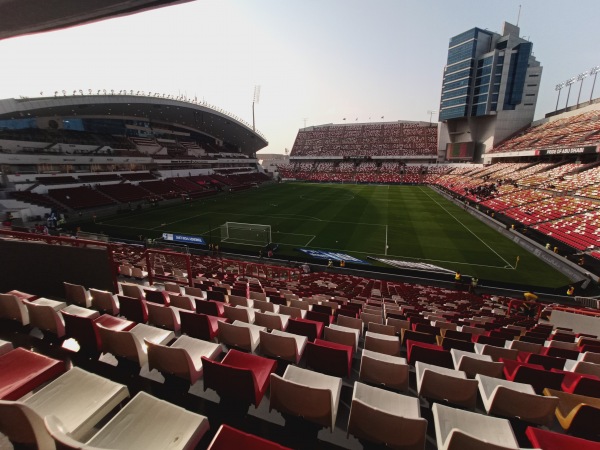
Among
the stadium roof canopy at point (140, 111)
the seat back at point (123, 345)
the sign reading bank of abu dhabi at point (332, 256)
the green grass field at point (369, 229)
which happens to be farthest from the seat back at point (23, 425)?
the stadium roof canopy at point (140, 111)

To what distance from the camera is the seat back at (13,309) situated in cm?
501

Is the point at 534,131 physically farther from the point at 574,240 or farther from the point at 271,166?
the point at 271,166

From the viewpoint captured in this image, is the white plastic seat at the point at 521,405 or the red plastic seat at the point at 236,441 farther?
the white plastic seat at the point at 521,405

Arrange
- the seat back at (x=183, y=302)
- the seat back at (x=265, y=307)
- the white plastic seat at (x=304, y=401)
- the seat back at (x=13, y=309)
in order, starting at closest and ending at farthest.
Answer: the white plastic seat at (x=304, y=401) < the seat back at (x=13, y=309) < the seat back at (x=183, y=302) < the seat back at (x=265, y=307)

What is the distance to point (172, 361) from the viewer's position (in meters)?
3.76

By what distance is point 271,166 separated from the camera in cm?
10538

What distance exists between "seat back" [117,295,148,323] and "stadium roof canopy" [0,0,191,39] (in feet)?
17.1

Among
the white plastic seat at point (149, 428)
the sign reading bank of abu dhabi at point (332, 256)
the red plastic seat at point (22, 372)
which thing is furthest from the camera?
the sign reading bank of abu dhabi at point (332, 256)

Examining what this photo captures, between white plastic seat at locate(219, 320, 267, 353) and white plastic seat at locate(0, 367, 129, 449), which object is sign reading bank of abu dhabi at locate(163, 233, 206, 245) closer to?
white plastic seat at locate(219, 320, 267, 353)

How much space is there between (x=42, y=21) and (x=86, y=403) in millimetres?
6318

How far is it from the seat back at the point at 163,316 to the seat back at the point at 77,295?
186cm

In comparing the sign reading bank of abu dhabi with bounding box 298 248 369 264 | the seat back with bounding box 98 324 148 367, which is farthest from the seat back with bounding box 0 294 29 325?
the sign reading bank of abu dhabi with bounding box 298 248 369 264

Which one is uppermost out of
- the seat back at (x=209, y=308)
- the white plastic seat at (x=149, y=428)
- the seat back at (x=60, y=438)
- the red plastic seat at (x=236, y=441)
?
the seat back at (x=60, y=438)

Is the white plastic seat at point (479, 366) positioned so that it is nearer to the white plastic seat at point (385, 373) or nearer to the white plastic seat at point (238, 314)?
the white plastic seat at point (385, 373)
